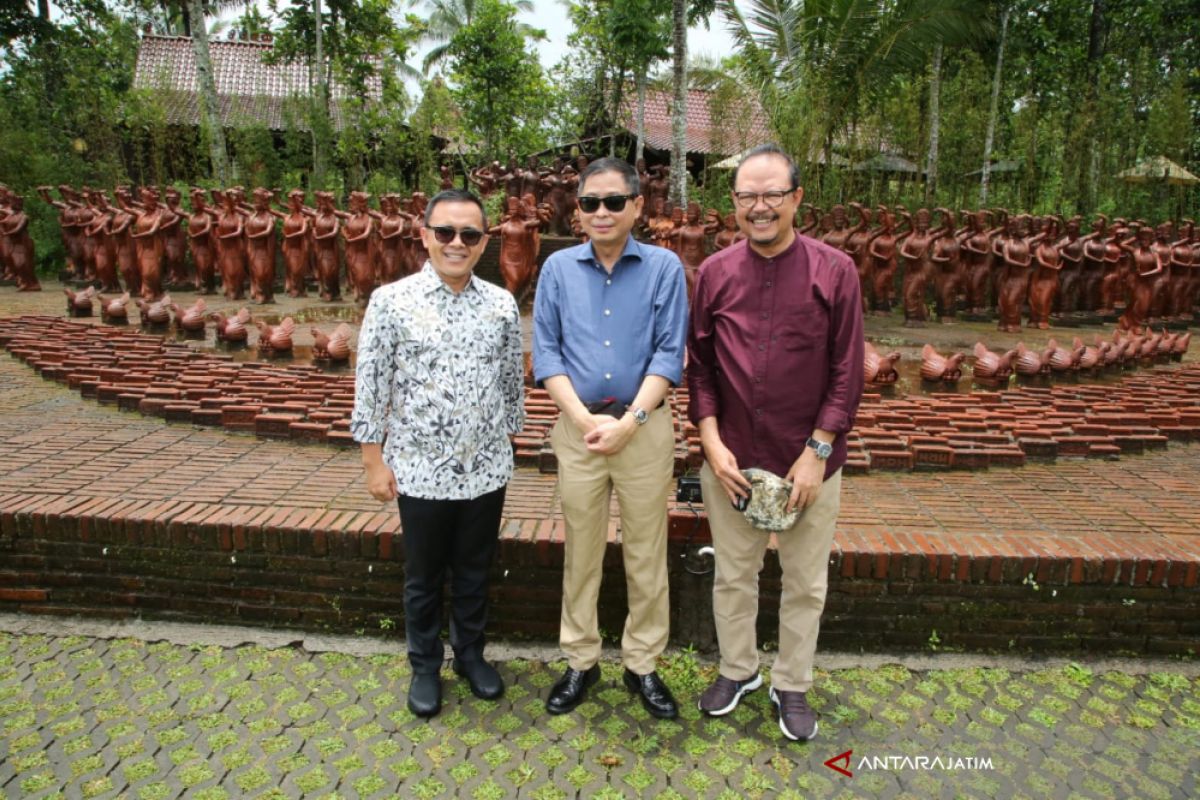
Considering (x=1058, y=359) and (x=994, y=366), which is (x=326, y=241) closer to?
(x=994, y=366)

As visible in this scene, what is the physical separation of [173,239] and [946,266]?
1050cm

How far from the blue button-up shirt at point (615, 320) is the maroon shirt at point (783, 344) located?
0.37ft

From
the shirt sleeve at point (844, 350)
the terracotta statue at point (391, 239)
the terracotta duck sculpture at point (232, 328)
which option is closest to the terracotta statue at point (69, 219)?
the terracotta statue at point (391, 239)

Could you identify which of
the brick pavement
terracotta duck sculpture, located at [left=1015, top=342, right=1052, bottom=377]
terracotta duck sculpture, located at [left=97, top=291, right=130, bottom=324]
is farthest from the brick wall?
terracotta duck sculpture, located at [left=97, top=291, right=130, bottom=324]

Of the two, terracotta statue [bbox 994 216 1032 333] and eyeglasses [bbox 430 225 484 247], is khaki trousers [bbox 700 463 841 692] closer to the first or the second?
eyeglasses [bbox 430 225 484 247]

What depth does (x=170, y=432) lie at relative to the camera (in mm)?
5090

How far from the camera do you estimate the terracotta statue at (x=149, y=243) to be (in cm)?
1088

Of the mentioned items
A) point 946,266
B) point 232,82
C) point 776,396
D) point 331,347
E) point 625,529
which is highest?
point 232,82

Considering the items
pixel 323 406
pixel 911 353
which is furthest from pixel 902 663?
pixel 911 353

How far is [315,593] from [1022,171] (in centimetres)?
1835

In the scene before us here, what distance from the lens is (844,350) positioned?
102 inches

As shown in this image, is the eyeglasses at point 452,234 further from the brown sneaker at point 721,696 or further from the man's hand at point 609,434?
the brown sneaker at point 721,696

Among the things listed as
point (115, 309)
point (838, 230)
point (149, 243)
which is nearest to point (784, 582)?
point (115, 309)

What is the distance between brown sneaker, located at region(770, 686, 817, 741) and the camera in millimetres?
2715
